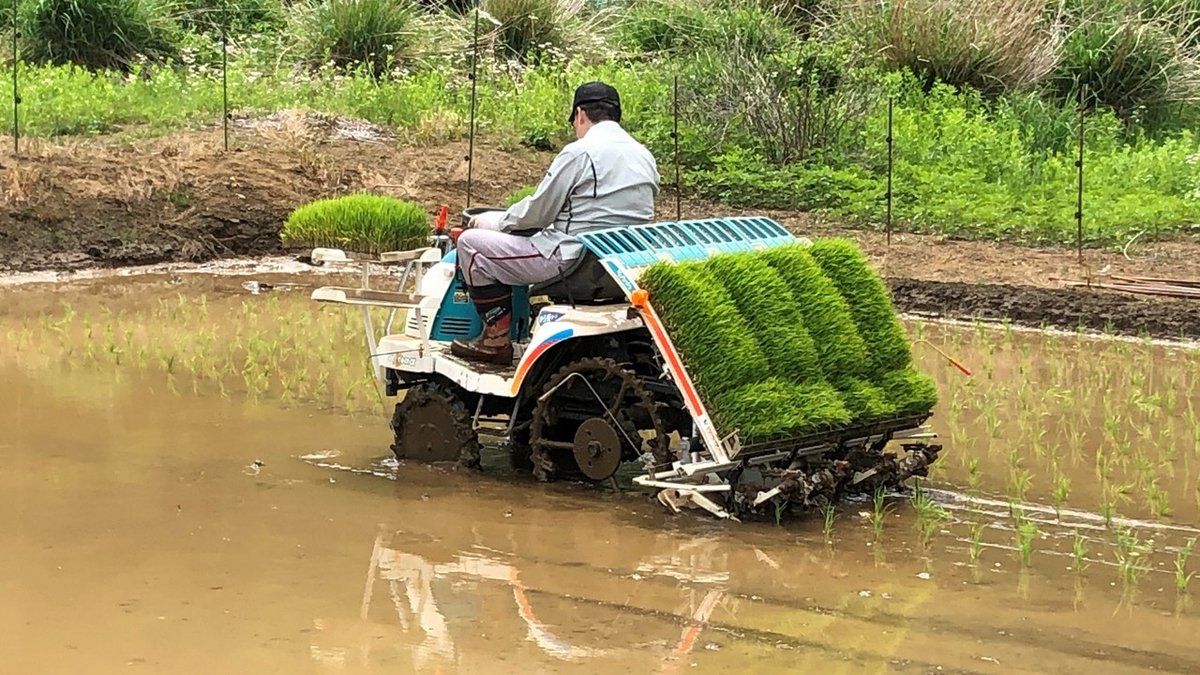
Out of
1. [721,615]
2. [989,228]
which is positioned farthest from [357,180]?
[721,615]

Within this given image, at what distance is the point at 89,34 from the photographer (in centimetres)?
1831

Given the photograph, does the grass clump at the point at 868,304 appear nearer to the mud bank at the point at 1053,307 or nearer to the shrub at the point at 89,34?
the mud bank at the point at 1053,307

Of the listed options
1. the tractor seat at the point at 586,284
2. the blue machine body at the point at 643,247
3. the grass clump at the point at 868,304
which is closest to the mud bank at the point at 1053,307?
the grass clump at the point at 868,304

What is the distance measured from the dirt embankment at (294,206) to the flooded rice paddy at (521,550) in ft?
6.71

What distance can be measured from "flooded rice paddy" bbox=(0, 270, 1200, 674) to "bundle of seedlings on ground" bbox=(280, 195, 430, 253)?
332 centimetres

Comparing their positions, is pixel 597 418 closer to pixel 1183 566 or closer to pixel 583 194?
pixel 583 194

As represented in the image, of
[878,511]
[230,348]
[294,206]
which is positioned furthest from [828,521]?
[294,206]

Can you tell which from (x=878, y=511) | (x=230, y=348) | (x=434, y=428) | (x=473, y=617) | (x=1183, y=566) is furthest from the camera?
(x=230, y=348)

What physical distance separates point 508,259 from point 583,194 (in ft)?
1.37

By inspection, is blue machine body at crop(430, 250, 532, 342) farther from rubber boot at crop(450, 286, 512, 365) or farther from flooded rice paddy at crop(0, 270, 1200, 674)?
flooded rice paddy at crop(0, 270, 1200, 674)

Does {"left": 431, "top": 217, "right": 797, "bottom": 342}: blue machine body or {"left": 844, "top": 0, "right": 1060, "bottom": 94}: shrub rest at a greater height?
{"left": 844, "top": 0, "right": 1060, "bottom": 94}: shrub

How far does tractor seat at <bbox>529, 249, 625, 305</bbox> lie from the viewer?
6.89m

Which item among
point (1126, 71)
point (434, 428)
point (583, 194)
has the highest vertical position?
point (1126, 71)

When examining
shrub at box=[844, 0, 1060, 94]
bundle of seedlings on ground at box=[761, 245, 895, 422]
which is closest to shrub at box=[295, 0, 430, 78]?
shrub at box=[844, 0, 1060, 94]
